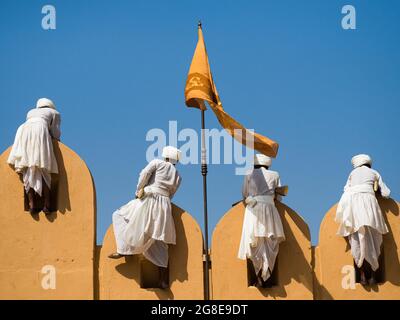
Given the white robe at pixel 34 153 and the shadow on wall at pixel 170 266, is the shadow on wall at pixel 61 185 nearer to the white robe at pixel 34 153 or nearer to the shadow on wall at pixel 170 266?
the white robe at pixel 34 153

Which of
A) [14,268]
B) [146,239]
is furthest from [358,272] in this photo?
[14,268]

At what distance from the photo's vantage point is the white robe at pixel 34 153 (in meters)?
27.6

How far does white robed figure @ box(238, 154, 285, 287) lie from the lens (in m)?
27.6

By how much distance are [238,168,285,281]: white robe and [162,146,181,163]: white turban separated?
4.08 feet

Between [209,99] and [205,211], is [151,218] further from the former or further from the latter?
[209,99]

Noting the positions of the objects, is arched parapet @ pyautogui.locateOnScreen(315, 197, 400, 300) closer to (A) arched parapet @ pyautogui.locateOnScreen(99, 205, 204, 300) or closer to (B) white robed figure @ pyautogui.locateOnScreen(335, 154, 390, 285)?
(B) white robed figure @ pyautogui.locateOnScreen(335, 154, 390, 285)

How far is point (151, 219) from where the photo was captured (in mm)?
27500

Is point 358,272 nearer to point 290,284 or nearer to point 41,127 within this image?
point 290,284

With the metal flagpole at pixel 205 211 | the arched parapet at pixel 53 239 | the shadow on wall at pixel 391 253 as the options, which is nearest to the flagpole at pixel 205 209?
the metal flagpole at pixel 205 211

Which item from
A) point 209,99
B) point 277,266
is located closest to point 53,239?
point 209,99

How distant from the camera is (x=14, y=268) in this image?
2748cm

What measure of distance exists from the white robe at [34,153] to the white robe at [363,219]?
4597mm
